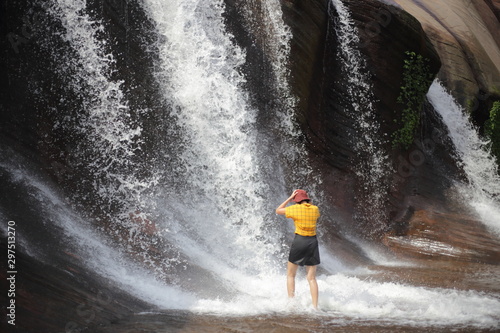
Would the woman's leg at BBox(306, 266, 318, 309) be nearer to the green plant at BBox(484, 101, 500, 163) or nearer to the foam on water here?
the foam on water

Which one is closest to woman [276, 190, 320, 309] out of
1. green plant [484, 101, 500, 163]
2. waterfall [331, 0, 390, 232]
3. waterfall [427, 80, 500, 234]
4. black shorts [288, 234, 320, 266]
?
black shorts [288, 234, 320, 266]

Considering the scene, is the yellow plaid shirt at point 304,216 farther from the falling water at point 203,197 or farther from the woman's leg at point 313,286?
the falling water at point 203,197

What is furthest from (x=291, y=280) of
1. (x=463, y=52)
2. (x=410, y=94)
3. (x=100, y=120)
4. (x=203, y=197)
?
(x=463, y=52)

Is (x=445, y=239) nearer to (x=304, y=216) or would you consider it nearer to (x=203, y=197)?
(x=203, y=197)

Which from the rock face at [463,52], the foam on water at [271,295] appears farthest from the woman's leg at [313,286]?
the rock face at [463,52]

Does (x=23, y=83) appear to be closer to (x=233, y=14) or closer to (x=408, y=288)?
(x=233, y=14)

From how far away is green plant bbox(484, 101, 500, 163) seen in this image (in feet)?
48.5

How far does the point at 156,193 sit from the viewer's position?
8.66 m

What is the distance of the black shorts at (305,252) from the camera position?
682cm

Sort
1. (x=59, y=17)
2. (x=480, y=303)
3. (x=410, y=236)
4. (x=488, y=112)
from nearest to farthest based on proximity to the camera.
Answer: (x=480, y=303) → (x=59, y=17) → (x=410, y=236) → (x=488, y=112)

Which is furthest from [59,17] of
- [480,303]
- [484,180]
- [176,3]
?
[484,180]

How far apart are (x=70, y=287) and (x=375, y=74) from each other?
28.5 feet

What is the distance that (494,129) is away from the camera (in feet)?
48.8

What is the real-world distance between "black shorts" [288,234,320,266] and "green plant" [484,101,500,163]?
31.7ft
